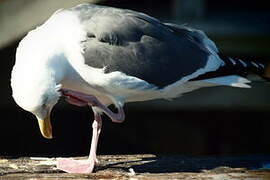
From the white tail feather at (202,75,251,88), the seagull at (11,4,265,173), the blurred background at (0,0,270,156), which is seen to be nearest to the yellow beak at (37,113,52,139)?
the seagull at (11,4,265,173)

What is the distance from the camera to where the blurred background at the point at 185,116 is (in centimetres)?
602

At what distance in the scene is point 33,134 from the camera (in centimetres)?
680

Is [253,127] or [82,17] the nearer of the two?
[82,17]

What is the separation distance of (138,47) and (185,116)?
297cm

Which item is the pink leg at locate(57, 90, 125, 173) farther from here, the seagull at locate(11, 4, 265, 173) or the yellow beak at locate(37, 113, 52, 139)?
the yellow beak at locate(37, 113, 52, 139)

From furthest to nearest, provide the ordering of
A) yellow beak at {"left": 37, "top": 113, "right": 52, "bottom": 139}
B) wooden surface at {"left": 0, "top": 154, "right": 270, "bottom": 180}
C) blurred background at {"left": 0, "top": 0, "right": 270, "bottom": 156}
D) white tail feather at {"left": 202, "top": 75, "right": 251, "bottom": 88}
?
blurred background at {"left": 0, "top": 0, "right": 270, "bottom": 156} < white tail feather at {"left": 202, "top": 75, "right": 251, "bottom": 88} < yellow beak at {"left": 37, "top": 113, "right": 52, "bottom": 139} < wooden surface at {"left": 0, "top": 154, "right": 270, "bottom": 180}

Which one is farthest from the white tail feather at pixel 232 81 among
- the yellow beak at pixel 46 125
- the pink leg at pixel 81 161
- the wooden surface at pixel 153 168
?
the yellow beak at pixel 46 125

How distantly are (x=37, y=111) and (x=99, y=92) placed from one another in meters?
0.38

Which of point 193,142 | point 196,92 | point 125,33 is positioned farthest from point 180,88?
point 193,142

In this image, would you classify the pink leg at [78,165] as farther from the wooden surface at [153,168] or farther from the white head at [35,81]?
the white head at [35,81]

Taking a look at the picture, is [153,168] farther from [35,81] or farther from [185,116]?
[185,116]

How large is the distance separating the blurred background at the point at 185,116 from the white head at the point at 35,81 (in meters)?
2.28

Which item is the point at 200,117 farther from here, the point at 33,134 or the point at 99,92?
the point at 99,92

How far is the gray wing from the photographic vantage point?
152 inches
